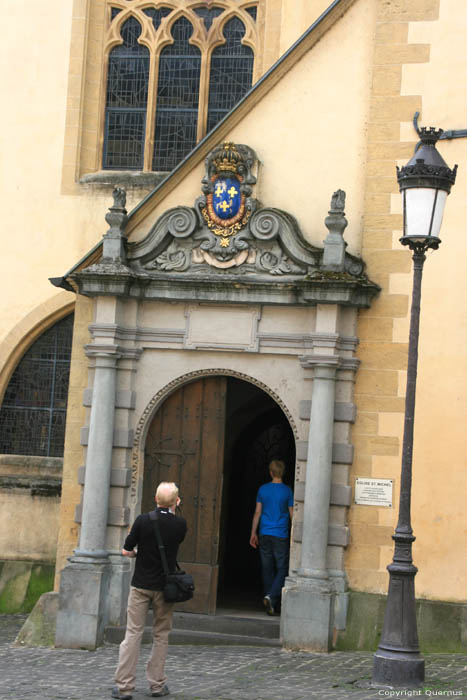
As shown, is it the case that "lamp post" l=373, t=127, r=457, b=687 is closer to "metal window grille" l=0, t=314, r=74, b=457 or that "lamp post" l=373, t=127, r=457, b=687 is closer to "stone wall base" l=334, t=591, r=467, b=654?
"stone wall base" l=334, t=591, r=467, b=654

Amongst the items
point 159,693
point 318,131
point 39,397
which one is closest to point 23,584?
point 39,397

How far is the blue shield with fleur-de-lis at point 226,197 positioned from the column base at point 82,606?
3802mm

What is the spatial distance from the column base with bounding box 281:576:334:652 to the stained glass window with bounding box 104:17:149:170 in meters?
6.96

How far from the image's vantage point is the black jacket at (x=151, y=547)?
9.16 m

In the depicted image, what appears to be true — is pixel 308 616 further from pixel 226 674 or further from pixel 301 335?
pixel 301 335

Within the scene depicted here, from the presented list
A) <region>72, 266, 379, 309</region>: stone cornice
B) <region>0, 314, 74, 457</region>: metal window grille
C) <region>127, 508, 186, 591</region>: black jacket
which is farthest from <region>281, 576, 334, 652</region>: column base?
<region>0, 314, 74, 457</region>: metal window grille

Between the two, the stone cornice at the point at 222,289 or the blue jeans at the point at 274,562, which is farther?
the blue jeans at the point at 274,562

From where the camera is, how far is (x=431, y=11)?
39.3 feet

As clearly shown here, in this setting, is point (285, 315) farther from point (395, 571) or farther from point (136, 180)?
point (136, 180)

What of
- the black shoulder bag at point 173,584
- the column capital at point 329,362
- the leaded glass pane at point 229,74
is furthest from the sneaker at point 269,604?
the leaded glass pane at point 229,74

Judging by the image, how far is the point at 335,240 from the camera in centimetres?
1166

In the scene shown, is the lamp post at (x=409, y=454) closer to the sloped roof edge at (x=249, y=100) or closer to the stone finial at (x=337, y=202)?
the stone finial at (x=337, y=202)

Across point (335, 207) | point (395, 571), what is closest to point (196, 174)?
point (335, 207)

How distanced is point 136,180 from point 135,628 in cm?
795
